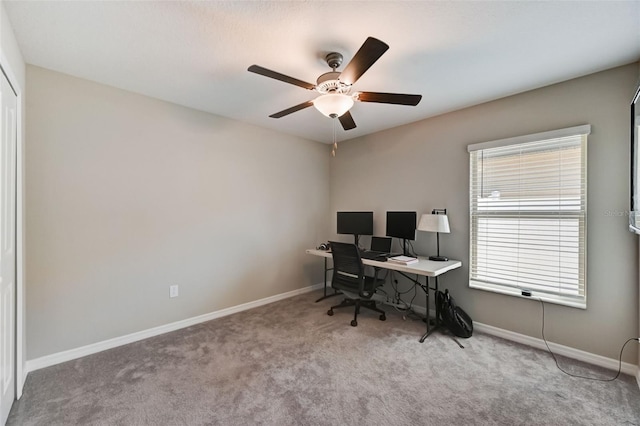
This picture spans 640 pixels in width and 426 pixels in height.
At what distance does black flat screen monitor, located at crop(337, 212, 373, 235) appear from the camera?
378 centimetres

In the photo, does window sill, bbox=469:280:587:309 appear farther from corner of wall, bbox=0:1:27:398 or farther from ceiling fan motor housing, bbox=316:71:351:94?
corner of wall, bbox=0:1:27:398

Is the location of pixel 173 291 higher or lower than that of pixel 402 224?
lower

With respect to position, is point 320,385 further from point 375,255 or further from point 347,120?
point 347,120

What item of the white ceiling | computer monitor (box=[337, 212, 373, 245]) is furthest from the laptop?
the white ceiling

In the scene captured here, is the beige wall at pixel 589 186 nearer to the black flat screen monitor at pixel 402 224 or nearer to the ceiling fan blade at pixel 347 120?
the black flat screen monitor at pixel 402 224

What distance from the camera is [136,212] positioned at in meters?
2.68

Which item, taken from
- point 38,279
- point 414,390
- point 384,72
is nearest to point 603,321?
point 414,390

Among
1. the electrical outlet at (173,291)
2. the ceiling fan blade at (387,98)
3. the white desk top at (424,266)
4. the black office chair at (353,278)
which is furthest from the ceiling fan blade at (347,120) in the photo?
the electrical outlet at (173,291)

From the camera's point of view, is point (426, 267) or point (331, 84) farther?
point (426, 267)

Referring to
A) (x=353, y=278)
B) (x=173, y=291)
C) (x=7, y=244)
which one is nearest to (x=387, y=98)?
(x=353, y=278)

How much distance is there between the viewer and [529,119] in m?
2.63

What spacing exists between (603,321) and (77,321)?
446 centimetres

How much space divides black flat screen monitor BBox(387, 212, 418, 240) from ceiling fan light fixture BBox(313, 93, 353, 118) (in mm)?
1781

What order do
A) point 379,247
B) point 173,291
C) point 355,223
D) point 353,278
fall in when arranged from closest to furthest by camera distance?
point 173,291, point 353,278, point 379,247, point 355,223
